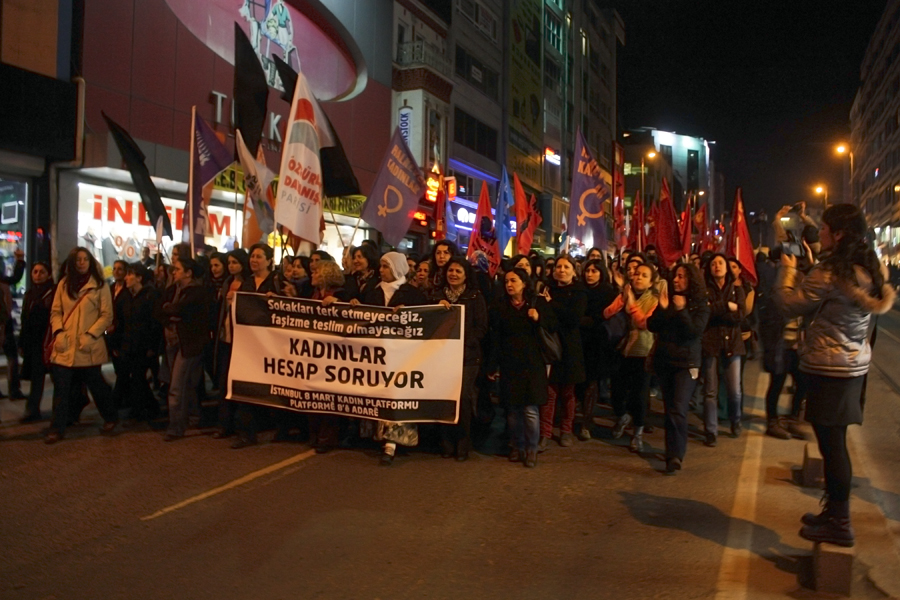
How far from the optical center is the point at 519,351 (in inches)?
270

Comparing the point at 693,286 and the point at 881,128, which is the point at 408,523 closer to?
the point at 693,286

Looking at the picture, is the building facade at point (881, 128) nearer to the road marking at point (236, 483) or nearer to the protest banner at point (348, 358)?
the protest banner at point (348, 358)

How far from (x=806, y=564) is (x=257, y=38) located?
18842mm

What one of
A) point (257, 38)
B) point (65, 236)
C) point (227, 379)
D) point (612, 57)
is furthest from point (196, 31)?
point (612, 57)

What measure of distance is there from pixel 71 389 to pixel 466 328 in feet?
14.5

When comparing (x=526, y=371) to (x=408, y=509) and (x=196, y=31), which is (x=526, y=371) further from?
(x=196, y=31)

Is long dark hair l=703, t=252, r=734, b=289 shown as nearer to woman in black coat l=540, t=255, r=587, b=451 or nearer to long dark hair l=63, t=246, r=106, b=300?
woman in black coat l=540, t=255, r=587, b=451

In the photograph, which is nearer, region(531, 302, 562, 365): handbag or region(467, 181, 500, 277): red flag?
region(531, 302, 562, 365): handbag

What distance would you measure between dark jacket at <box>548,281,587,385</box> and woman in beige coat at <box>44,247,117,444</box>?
4512 mm

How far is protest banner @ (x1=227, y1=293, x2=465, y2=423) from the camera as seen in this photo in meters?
6.89

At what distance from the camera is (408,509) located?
5539mm

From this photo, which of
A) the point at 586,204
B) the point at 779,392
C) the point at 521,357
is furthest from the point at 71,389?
the point at 586,204

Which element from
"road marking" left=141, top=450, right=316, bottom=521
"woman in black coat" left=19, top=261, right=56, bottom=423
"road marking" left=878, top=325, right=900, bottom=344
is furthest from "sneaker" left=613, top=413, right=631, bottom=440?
"road marking" left=878, top=325, right=900, bottom=344

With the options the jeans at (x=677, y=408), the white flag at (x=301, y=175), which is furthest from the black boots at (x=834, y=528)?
the white flag at (x=301, y=175)
